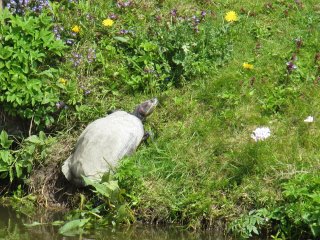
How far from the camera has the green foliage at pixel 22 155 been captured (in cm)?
660

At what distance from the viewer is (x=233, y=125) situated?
21.6 feet

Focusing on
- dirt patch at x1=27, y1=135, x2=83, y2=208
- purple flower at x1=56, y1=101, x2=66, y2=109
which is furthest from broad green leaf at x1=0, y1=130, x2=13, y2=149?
purple flower at x1=56, y1=101, x2=66, y2=109

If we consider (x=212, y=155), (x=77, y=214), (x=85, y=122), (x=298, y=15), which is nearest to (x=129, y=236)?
(x=77, y=214)

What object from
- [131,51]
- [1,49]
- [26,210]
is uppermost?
[1,49]

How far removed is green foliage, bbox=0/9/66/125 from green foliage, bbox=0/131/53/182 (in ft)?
0.65

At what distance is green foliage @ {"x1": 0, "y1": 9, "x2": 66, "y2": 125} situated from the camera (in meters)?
6.67

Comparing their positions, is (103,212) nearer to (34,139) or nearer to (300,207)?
(34,139)

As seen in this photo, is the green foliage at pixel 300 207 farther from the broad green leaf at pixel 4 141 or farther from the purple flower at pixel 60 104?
the broad green leaf at pixel 4 141

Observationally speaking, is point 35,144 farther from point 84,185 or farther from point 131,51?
point 131,51

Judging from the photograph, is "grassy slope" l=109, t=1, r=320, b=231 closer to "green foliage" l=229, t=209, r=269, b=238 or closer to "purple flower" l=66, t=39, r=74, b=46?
"green foliage" l=229, t=209, r=269, b=238

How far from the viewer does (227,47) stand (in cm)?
732

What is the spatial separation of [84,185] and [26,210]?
564mm

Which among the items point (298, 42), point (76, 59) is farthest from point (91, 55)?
point (298, 42)

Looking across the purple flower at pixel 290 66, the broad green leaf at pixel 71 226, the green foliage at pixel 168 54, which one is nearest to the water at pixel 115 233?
the broad green leaf at pixel 71 226
